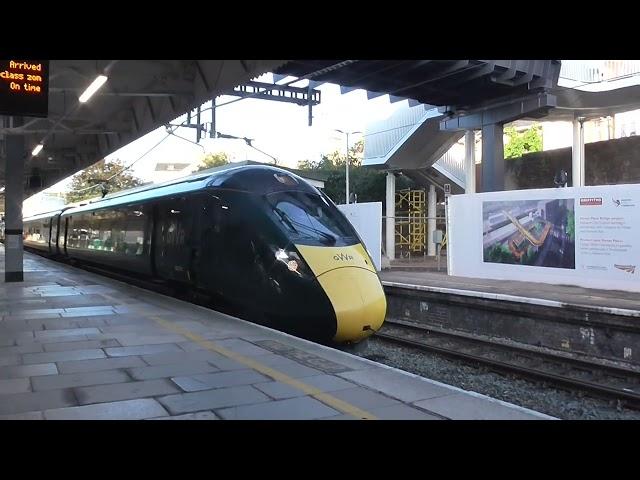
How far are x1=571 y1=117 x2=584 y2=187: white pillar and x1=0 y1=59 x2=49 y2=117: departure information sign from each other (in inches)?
832

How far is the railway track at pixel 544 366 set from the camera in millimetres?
7488

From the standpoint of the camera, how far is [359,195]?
4091 centimetres

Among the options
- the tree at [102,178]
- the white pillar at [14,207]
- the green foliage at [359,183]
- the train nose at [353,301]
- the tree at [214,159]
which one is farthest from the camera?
the tree at [214,159]

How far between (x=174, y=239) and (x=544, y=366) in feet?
22.7

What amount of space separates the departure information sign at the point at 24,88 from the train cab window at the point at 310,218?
4147mm

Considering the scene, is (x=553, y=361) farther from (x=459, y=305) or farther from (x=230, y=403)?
(x=230, y=403)

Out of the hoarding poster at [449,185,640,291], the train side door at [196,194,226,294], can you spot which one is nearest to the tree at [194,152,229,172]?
the hoarding poster at [449,185,640,291]

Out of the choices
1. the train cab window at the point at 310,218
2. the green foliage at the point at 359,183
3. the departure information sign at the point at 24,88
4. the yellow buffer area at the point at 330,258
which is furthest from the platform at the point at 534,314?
the green foliage at the point at 359,183

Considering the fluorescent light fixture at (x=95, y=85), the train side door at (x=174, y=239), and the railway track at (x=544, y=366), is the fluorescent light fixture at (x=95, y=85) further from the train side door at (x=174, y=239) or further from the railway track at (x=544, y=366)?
the railway track at (x=544, y=366)

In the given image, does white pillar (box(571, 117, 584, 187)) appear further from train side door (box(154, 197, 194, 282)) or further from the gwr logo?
train side door (box(154, 197, 194, 282))

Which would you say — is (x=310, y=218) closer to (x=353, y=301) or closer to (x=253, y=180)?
(x=253, y=180)

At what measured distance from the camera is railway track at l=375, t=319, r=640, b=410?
7.49m

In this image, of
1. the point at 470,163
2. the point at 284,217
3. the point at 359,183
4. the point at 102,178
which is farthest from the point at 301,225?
the point at 102,178
